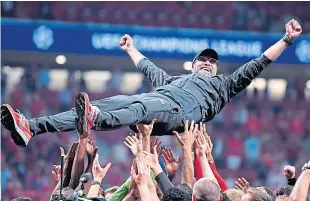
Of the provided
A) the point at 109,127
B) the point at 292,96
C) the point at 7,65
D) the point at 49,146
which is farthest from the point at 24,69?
the point at 109,127

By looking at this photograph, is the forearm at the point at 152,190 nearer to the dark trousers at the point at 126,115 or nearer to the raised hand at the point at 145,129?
the dark trousers at the point at 126,115

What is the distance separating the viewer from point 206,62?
799cm

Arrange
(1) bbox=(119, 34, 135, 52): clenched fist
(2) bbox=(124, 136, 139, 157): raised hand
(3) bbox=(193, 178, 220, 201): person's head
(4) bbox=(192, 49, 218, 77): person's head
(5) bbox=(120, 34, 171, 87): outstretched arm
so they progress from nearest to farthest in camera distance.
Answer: (3) bbox=(193, 178, 220, 201): person's head
(2) bbox=(124, 136, 139, 157): raised hand
(4) bbox=(192, 49, 218, 77): person's head
(5) bbox=(120, 34, 171, 87): outstretched arm
(1) bbox=(119, 34, 135, 52): clenched fist

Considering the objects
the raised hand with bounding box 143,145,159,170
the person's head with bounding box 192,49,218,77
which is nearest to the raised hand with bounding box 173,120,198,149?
the raised hand with bounding box 143,145,159,170

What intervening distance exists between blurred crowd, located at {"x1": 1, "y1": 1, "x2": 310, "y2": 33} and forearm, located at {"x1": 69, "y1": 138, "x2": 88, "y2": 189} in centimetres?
1252

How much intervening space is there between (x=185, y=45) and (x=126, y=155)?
8.00 feet

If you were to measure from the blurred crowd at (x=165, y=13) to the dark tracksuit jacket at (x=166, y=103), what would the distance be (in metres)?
11.0

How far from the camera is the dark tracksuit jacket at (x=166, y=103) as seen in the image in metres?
6.59

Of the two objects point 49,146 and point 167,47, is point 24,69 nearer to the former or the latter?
point 49,146

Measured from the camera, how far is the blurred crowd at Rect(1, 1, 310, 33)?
756 inches

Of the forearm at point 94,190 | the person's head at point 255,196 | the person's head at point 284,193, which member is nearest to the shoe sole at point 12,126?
the forearm at point 94,190

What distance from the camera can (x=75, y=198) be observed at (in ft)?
16.7

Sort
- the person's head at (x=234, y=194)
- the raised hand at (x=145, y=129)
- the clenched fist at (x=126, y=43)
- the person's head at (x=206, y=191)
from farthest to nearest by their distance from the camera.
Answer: the clenched fist at (x=126, y=43) < the raised hand at (x=145, y=129) < the person's head at (x=234, y=194) < the person's head at (x=206, y=191)

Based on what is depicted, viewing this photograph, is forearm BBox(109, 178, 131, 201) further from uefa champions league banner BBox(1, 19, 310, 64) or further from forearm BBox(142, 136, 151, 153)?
uefa champions league banner BBox(1, 19, 310, 64)
